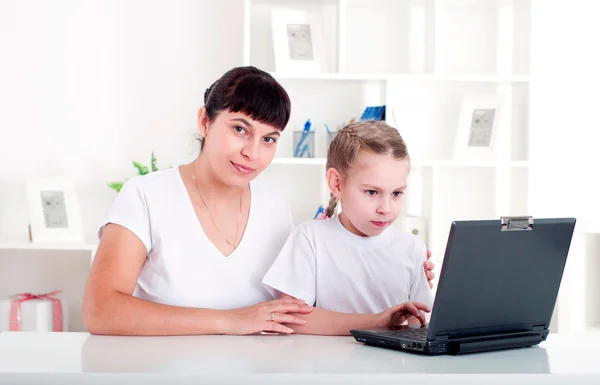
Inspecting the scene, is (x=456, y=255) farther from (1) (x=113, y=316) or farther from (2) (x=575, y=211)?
(2) (x=575, y=211)

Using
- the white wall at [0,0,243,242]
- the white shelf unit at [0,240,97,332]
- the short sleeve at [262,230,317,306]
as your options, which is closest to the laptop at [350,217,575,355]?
the short sleeve at [262,230,317,306]

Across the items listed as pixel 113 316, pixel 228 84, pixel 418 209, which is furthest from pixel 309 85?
pixel 113 316

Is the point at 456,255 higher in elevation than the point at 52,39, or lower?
lower

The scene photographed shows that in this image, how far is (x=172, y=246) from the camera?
6.46 ft

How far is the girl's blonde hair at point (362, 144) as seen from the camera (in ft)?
6.36

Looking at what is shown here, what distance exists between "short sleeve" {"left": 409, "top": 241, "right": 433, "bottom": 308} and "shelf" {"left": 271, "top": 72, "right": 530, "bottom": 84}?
5.32 ft

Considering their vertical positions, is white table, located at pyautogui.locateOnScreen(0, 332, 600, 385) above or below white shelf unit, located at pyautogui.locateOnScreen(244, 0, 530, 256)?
below

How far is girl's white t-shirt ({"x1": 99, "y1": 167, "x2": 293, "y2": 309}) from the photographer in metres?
1.96

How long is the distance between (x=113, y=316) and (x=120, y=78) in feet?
7.66

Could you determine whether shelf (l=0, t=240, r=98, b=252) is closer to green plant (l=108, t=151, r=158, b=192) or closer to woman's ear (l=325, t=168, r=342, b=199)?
green plant (l=108, t=151, r=158, b=192)

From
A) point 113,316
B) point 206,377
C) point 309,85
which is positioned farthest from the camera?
point 309,85

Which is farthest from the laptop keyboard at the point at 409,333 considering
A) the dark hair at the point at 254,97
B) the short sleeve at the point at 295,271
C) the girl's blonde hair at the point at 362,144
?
the dark hair at the point at 254,97

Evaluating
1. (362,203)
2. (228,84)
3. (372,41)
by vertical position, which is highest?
(372,41)

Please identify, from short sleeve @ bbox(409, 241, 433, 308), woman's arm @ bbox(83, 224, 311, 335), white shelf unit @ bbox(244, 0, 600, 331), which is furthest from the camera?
white shelf unit @ bbox(244, 0, 600, 331)
